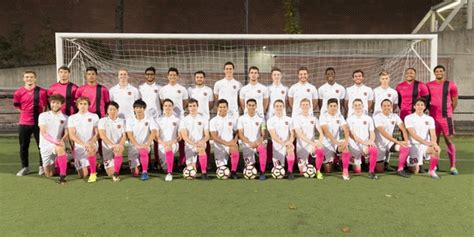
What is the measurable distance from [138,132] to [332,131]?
270 cm

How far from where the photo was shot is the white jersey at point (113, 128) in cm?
557

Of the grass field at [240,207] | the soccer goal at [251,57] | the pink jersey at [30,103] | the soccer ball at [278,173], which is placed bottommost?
the grass field at [240,207]

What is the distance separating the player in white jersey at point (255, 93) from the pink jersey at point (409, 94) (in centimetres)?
203

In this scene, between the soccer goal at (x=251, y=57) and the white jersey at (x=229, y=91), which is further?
the soccer goal at (x=251, y=57)

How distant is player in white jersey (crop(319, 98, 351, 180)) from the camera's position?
5.65 meters

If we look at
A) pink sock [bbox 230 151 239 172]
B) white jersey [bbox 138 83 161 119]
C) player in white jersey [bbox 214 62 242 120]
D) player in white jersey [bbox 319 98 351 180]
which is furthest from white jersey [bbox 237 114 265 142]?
white jersey [bbox 138 83 161 119]

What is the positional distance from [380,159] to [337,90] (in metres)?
1.22

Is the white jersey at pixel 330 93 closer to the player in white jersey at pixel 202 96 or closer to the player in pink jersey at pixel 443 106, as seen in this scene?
the player in pink jersey at pixel 443 106

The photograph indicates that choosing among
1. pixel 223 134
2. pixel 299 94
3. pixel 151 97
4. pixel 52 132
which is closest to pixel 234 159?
pixel 223 134

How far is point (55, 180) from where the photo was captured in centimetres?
538

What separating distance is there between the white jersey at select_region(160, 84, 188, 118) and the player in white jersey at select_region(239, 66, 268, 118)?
2.87 feet

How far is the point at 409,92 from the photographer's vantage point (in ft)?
20.0

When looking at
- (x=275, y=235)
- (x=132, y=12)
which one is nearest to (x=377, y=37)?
(x=275, y=235)

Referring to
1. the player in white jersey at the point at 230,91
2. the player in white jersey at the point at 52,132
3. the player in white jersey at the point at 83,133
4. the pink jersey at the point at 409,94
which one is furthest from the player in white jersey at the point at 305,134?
the player in white jersey at the point at 52,132
